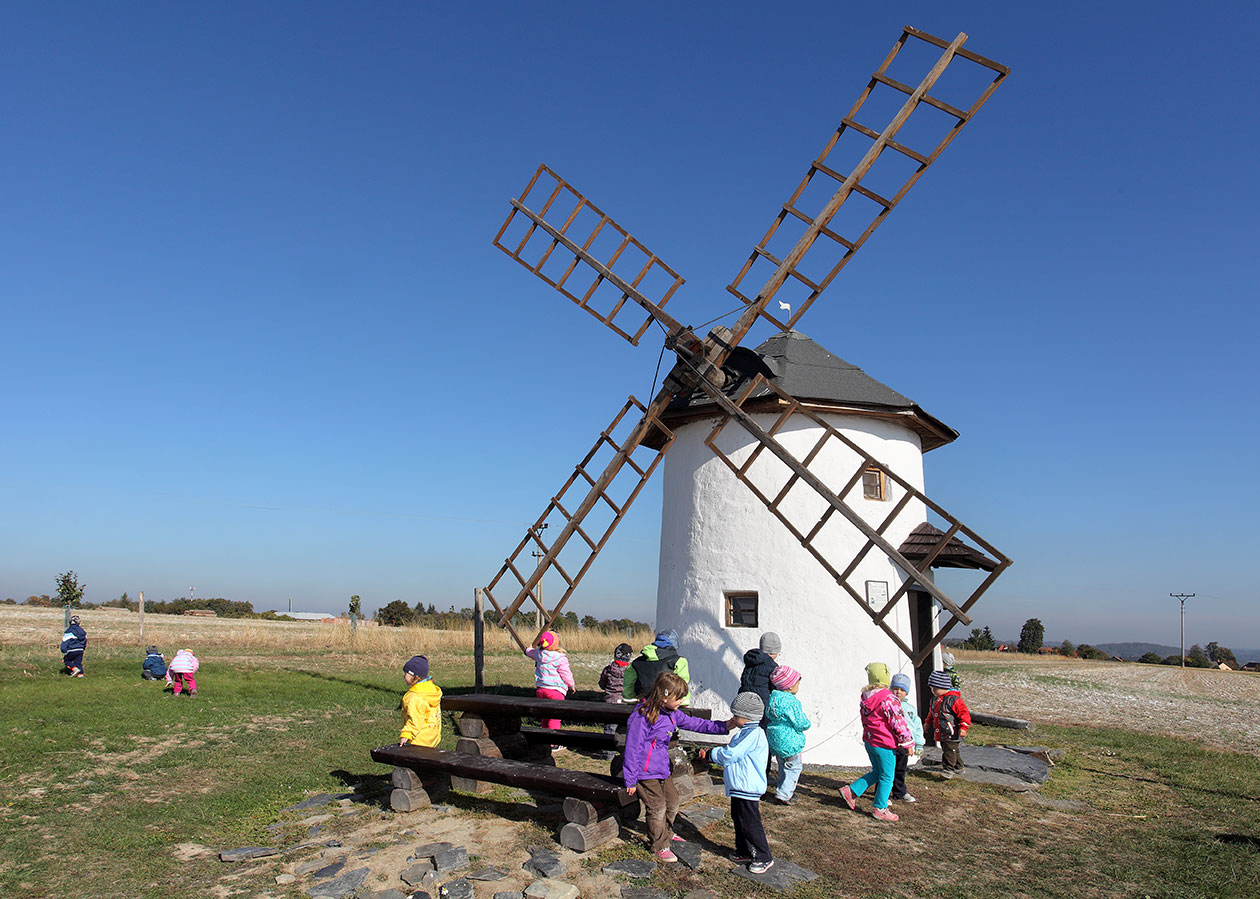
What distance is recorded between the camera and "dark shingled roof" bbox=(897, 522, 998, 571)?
32.5ft

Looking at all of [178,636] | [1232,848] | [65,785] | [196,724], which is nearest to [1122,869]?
[1232,848]

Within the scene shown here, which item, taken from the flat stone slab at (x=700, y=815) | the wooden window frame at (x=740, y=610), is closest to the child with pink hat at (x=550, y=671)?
the wooden window frame at (x=740, y=610)

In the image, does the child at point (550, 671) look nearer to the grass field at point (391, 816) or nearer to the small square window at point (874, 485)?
the grass field at point (391, 816)

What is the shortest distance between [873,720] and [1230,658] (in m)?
61.6

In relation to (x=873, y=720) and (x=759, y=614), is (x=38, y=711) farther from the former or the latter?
(x=873, y=720)

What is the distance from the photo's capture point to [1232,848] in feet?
21.4

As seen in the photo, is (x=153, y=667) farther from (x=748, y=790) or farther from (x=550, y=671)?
(x=748, y=790)

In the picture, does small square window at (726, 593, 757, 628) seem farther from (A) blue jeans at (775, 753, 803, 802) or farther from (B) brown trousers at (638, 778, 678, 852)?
(B) brown trousers at (638, 778, 678, 852)

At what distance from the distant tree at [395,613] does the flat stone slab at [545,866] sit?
1807 inches

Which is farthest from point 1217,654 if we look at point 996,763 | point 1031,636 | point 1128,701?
point 996,763

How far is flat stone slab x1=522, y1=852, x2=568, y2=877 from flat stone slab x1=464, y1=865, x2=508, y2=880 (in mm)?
193

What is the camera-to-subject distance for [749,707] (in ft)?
19.7

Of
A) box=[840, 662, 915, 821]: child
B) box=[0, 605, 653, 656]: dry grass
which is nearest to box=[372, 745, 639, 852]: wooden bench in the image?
box=[840, 662, 915, 821]: child

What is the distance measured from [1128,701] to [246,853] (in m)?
19.4
